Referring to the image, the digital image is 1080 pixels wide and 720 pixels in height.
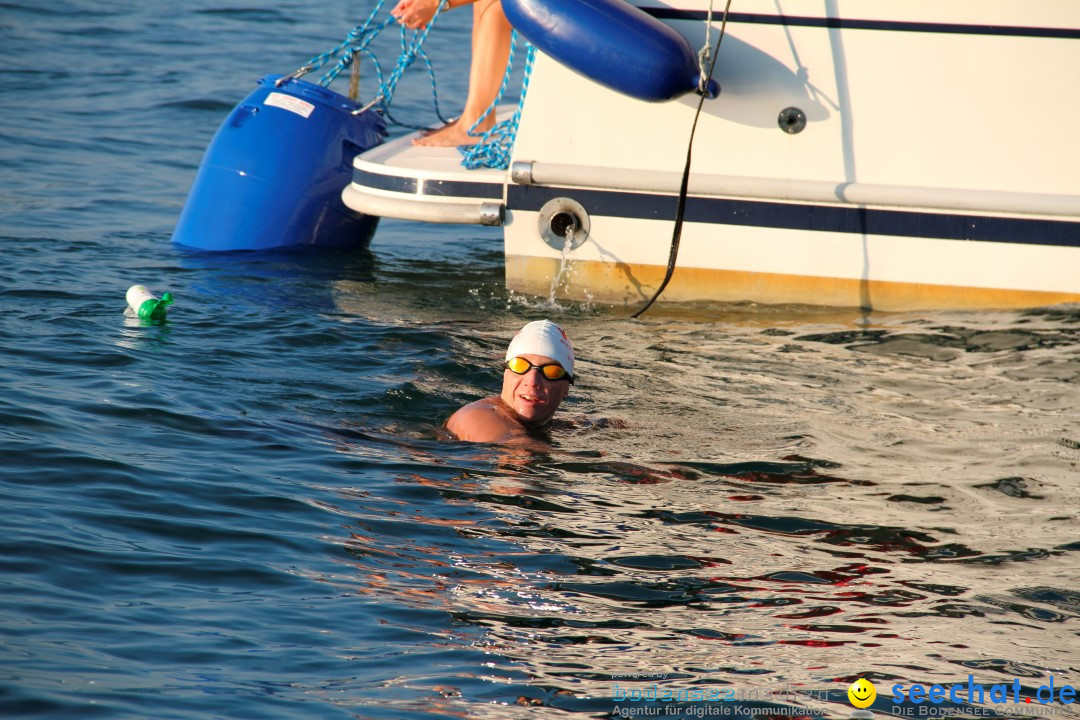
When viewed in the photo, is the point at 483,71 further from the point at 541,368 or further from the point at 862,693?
the point at 862,693

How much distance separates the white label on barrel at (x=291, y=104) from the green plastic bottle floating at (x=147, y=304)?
1970 mm

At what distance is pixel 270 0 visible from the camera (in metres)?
20.3

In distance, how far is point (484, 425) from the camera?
5770 mm

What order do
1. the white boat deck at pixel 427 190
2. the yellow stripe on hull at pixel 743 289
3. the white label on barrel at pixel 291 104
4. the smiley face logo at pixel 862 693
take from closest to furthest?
the smiley face logo at pixel 862 693 < the yellow stripe on hull at pixel 743 289 < the white boat deck at pixel 427 190 < the white label on barrel at pixel 291 104

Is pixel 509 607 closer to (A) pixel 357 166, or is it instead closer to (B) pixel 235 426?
(B) pixel 235 426

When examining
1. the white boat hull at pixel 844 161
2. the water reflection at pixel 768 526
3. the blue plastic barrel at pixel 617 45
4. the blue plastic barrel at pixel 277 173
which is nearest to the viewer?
the water reflection at pixel 768 526

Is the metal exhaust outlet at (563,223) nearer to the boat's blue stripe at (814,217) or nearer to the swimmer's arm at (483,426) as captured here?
the boat's blue stripe at (814,217)

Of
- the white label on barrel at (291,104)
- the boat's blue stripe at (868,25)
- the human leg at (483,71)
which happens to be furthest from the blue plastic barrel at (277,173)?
the boat's blue stripe at (868,25)

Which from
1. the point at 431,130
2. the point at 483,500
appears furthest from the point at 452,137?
the point at 483,500

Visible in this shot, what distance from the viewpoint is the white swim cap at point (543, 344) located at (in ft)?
19.1

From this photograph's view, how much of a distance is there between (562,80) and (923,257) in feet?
7.51

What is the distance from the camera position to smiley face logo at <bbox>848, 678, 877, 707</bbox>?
11.9 feet

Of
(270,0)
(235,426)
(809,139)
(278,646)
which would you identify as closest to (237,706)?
(278,646)

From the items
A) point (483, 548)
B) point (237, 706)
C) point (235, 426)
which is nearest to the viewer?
point (237, 706)
